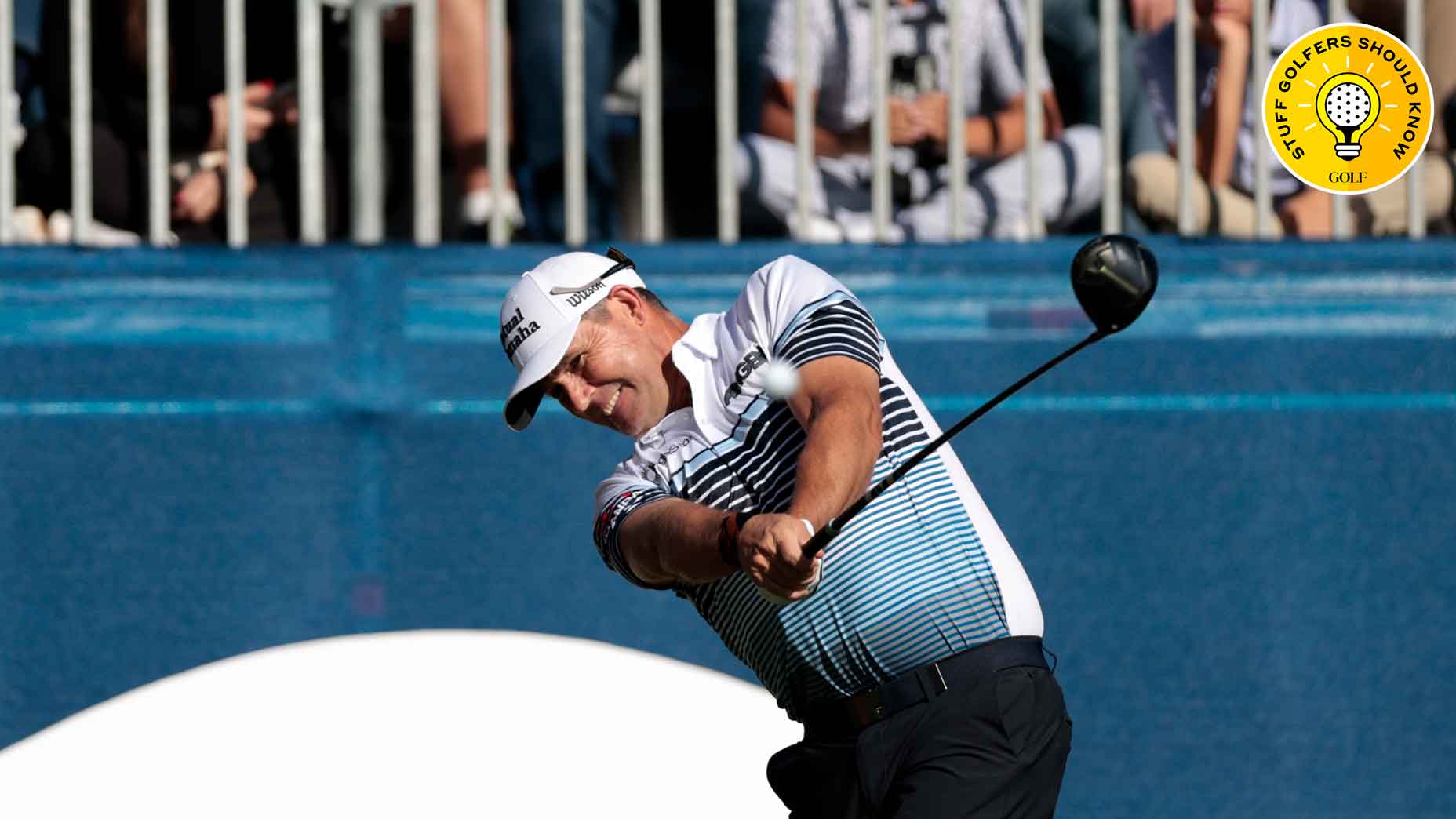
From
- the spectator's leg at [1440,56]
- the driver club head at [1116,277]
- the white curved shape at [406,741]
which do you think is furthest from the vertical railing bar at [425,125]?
the spectator's leg at [1440,56]

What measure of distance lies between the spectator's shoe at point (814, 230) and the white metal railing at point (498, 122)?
20 millimetres

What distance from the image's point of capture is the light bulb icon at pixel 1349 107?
4.54 meters

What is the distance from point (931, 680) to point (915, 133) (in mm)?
2076

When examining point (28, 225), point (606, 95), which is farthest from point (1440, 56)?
point (28, 225)

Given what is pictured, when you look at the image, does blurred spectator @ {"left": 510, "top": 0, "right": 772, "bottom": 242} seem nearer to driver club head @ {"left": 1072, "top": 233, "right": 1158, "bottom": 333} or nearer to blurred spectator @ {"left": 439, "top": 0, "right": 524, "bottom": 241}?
blurred spectator @ {"left": 439, "top": 0, "right": 524, "bottom": 241}

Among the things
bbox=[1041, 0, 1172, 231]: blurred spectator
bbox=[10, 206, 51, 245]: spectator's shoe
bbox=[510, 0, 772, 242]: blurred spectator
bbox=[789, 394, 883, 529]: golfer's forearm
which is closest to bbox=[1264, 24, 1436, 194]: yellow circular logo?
bbox=[1041, 0, 1172, 231]: blurred spectator

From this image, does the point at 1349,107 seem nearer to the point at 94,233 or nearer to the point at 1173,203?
the point at 1173,203

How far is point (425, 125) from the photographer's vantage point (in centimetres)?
443

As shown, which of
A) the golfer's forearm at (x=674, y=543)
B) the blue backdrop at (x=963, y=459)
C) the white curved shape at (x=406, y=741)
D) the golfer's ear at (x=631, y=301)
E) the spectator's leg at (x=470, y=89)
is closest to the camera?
the golfer's forearm at (x=674, y=543)

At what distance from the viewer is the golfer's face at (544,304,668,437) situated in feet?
9.78

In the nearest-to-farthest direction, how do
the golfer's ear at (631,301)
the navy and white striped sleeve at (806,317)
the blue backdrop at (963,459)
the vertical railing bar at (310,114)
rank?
the navy and white striped sleeve at (806,317) → the golfer's ear at (631,301) → the blue backdrop at (963,459) → the vertical railing bar at (310,114)

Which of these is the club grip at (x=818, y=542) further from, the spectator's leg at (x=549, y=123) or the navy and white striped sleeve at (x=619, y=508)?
the spectator's leg at (x=549, y=123)

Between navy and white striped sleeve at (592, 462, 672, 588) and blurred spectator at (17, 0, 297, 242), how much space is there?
1.79 meters

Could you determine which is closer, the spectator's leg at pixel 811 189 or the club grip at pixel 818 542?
the club grip at pixel 818 542
